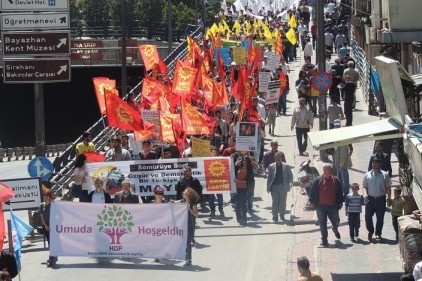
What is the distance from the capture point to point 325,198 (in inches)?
854

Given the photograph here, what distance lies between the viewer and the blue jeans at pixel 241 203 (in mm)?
24625

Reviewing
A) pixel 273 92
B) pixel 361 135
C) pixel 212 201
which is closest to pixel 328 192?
pixel 361 135

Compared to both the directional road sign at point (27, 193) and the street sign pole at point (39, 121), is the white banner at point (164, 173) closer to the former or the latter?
the street sign pole at point (39, 121)

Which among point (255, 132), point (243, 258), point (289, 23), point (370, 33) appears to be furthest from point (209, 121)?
point (289, 23)

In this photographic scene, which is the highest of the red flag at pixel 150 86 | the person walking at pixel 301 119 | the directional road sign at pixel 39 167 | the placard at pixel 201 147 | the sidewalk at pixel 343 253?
the red flag at pixel 150 86

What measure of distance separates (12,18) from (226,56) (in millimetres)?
18115

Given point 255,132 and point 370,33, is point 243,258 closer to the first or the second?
point 255,132

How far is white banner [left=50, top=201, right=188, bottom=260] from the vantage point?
21.0 meters

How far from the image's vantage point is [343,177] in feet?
82.7

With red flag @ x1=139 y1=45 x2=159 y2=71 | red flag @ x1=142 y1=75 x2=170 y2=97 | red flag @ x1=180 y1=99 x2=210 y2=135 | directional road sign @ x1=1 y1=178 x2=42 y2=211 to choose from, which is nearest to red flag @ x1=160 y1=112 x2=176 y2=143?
red flag @ x1=180 y1=99 x2=210 y2=135

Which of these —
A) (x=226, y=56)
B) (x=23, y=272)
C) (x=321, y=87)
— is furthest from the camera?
(x=226, y=56)

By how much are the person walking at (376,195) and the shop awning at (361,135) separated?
1960 mm

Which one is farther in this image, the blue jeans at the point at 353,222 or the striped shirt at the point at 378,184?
the blue jeans at the point at 353,222

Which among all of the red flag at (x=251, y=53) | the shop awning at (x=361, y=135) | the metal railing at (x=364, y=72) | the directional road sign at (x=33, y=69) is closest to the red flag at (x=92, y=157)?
the directional road sign at (x=33, y=69)
